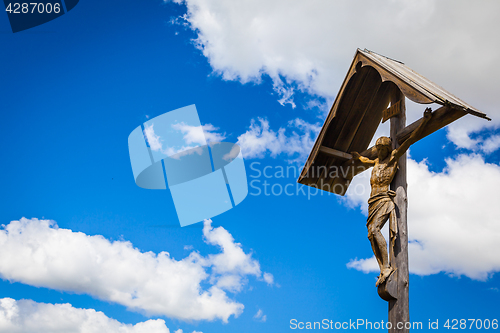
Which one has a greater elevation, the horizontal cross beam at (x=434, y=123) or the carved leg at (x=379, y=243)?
the horizontal cross beam at (x=434, y=123)

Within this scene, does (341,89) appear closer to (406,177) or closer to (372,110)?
(372,110)

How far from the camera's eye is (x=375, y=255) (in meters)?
6.04

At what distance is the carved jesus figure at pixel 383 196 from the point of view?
233 inches

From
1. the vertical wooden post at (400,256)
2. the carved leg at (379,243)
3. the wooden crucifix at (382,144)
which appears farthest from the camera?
the carved leg at (379,243)

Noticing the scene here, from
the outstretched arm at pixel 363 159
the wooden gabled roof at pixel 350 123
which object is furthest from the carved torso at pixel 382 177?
the wooden gabled roof at pixel 350 123

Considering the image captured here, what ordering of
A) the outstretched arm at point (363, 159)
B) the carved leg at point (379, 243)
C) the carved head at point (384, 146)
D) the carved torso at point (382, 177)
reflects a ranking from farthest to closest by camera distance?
the outstretched arm at point (363, 159), the carved head at point (384, 146), the carved torso at point (382, 177), the carved leg at point (379, 243)

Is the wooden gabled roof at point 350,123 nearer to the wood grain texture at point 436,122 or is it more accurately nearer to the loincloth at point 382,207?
the wood grain texture at point 436,122

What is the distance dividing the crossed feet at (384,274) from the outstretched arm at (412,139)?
164cm

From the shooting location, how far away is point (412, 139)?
6227 millimetres

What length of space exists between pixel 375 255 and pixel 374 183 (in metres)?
1.10

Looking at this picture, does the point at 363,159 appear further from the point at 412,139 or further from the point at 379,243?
the point at 379,243

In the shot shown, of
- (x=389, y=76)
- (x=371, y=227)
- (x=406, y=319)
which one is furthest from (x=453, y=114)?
(x=406, y=319)

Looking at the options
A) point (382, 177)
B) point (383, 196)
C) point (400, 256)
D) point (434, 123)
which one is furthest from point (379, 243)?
point (434, 123)

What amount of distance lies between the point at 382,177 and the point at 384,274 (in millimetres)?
1463
